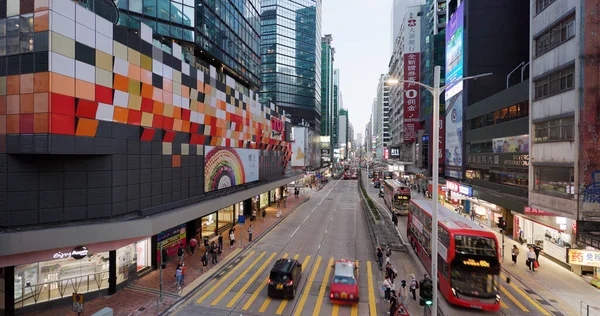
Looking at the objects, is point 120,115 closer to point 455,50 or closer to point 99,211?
point 99,211

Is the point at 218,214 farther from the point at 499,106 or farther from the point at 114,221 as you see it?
the point at 499,106

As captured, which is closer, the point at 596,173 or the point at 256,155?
the point at 596,173

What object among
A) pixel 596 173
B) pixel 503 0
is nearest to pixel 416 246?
pixel 596 173

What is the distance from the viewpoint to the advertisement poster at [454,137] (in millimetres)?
37500

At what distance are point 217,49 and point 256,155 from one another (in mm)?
12353

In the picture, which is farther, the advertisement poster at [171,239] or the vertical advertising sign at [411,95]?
the vertical advertising sign at [411,95]

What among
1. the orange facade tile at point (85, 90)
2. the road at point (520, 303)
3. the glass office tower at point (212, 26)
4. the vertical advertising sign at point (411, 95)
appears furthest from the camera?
the vertical advertising sign at point (411, 95)

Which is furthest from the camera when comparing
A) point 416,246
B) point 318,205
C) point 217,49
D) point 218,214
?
point 318,205

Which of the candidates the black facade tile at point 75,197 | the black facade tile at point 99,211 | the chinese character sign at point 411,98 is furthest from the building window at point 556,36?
the chinese character sign at point 411,98

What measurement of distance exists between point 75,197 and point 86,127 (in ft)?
11.1

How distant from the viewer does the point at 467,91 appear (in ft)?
120

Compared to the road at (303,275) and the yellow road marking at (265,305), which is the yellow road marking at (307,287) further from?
the yellow road marking at (265,305)

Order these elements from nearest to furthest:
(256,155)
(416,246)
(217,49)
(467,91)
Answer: (416,246) < (217,49) < (256,155) < (467,91)

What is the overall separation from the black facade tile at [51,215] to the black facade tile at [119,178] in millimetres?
2419
